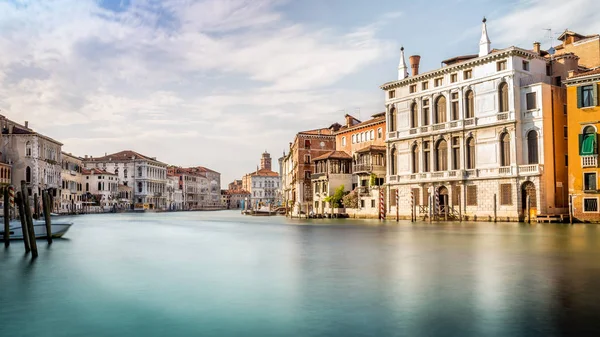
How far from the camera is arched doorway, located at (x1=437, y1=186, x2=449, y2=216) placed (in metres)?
33.8

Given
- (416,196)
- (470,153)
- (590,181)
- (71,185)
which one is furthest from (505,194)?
(71,185)

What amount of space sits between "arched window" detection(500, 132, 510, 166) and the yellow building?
11.4ft

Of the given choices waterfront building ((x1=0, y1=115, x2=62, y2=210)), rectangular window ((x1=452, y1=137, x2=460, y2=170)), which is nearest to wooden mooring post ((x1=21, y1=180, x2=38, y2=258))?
rectangular window ((x1=452, y1=137, x2=460, y2=170))

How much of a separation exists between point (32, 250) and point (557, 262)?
12.8m

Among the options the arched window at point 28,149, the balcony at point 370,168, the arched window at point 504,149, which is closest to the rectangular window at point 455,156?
the arched window at point 504,149

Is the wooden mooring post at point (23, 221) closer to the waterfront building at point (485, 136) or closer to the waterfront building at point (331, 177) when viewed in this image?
the waterfront building at point (485, 136)

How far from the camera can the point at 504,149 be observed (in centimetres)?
3100

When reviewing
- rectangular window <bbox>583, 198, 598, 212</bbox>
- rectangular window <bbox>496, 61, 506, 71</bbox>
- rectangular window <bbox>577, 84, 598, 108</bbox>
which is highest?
rectangular window <bbox>496, 61, 506, 71</bbox>

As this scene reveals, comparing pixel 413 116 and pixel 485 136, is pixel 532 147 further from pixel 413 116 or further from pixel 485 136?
pixel 413 116

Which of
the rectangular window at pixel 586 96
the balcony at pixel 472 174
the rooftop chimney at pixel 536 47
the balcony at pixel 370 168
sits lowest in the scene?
the balcony at pixel 472 174

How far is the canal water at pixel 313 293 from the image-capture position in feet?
22.1

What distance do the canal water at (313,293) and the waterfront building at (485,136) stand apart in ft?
48.0

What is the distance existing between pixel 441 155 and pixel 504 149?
434cm

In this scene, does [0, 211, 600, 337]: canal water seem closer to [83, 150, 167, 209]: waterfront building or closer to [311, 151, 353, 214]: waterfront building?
[311, 151, 353, 214]: waterfront building
